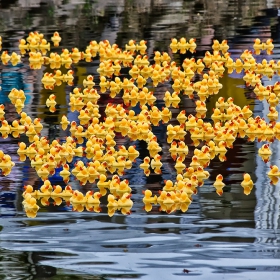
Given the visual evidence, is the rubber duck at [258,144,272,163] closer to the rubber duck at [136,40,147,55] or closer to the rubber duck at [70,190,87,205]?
the rubber duck at [70,190,87,205]

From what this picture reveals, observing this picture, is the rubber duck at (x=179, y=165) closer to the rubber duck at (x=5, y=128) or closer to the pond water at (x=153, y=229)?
the pond water at (x=153, y=229)

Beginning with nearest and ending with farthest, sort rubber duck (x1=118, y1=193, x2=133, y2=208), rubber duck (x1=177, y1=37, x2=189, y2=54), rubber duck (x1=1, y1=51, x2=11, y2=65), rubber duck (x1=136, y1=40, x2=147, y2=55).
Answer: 1. rubber duck (x1=118, y1=193, x2=133, y2=208)
2. rubber duck (x1=1, y1=51, x2=11, y2=65)
3. rubber duck (x1=136, y1=40, x2=147, y2=55)
4. rubber duck (x1=177, y1=37, x2=189, y2=54)

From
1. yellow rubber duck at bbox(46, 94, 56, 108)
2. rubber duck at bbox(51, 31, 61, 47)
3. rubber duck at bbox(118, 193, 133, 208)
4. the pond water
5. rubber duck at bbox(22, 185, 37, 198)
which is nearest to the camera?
the pond water

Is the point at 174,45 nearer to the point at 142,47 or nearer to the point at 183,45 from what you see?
the point at 183,45

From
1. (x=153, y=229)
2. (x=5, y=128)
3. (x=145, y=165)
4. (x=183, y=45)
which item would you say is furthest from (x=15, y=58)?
(x=153, y=229)

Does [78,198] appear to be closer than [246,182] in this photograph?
Yes

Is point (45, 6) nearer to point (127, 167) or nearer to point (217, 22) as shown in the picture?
point (217, 22)

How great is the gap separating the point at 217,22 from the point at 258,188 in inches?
507

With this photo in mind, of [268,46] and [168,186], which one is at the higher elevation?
[268,46]

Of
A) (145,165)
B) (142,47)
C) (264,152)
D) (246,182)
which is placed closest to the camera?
(246,182)

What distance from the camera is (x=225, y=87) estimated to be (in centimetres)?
1830

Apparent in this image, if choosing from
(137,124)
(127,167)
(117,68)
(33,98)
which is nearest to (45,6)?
(117,68)

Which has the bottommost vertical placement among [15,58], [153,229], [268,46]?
[153,229]

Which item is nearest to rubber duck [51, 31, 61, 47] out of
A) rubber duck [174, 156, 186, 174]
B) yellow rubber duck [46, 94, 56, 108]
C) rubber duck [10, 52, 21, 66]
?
rubber duck [10, 52, 21, 66]
